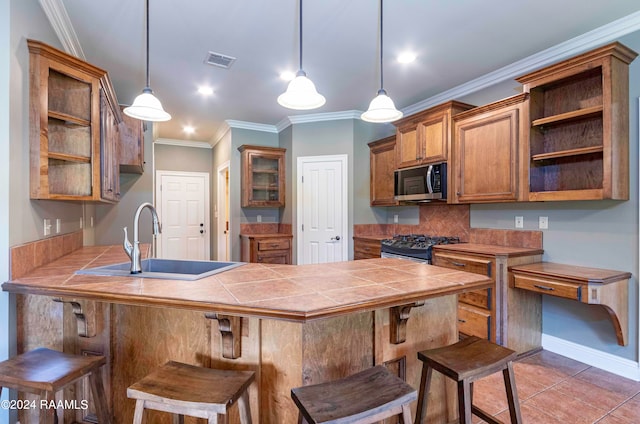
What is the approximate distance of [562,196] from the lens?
100 inches

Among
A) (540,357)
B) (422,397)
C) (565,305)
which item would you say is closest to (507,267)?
(565,305)

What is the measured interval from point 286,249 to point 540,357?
10.4ft

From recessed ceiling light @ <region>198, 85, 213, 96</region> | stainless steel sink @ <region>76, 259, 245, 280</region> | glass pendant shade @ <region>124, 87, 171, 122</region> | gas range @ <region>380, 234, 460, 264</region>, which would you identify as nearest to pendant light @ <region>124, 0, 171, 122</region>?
glass pendant shade @ <region>124, 87, 171, 122</region>

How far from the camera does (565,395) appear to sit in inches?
88.5

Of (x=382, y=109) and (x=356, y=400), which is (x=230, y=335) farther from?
(x=382, y=109)

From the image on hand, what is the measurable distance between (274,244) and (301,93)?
121 inches

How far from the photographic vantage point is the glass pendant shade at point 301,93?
192cm

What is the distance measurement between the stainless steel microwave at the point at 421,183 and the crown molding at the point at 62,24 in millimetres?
3381

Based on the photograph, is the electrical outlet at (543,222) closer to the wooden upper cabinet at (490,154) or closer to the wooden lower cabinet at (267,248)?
the wooden upper cabinet at (490,154)

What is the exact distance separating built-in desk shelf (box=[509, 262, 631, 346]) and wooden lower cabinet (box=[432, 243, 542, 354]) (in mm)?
161

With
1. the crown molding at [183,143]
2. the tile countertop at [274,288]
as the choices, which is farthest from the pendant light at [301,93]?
the crown molding at [183,143]

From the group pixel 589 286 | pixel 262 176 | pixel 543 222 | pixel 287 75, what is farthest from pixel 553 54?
pixel 262 176

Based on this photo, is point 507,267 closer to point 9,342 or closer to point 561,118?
point 561,118

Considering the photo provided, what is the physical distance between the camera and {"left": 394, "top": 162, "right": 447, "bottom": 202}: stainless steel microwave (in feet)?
11.4
